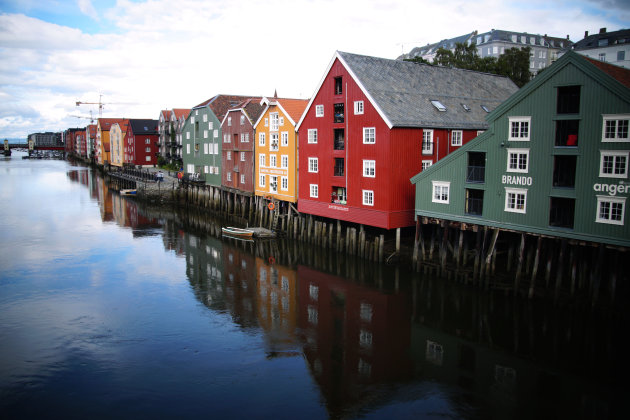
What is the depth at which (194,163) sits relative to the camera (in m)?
64.9

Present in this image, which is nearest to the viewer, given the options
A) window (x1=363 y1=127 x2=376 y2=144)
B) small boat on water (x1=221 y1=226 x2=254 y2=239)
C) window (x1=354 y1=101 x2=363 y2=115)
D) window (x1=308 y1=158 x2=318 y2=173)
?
Result: window (x1=363 y1=127 x2=376 y2=144)

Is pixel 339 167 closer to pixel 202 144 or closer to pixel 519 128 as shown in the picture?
pixel 519 128

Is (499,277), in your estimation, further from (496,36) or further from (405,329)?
(496,36)

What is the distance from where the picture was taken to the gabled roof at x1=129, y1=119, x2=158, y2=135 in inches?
3740

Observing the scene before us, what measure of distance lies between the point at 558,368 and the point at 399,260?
13.8 meters

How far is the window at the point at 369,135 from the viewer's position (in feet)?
104

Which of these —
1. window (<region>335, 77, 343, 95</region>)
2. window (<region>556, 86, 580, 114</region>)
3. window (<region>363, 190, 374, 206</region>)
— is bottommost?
window (<region>363, 190, 374, 206</region>)

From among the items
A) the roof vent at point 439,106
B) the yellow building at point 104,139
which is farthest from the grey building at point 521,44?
the yellow building at point 104,139

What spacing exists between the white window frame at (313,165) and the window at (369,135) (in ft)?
19.4

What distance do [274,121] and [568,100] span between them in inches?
1051

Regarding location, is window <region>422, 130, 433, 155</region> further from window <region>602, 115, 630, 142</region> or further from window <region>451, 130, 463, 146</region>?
window <region>602, 115, 630, 142</region>

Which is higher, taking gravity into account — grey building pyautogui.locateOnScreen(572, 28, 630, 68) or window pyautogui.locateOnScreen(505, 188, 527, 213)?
grey building pyautogui.locateOnScreen(572, 28, 630, 68)

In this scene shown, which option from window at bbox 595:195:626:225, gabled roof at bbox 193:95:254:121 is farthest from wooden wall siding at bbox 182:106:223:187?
window at bbox 595:195:626:225

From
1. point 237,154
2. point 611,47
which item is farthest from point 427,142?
point 611,47
